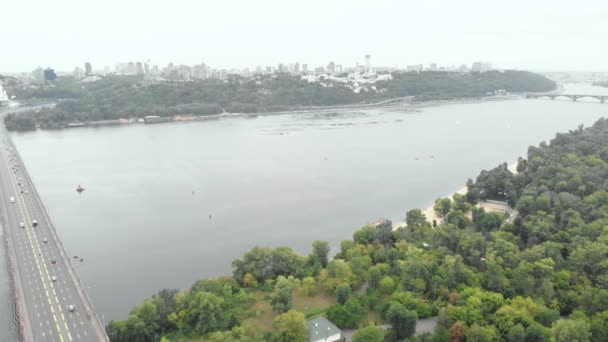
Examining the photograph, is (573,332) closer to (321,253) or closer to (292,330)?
(292,330)

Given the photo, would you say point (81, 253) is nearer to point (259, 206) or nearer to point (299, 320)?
point (259, 206)

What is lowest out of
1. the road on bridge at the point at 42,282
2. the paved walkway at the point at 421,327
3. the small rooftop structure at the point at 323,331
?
the paved walkway at the point at 421,327

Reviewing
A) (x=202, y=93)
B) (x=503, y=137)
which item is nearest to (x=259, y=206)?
(x=503, y=137)

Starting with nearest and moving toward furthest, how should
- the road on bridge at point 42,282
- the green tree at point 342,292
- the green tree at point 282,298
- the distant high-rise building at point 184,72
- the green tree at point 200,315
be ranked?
the road on bridge at point 42,282
the green tree at point 200,315
the green tree at point 282,298
the green tree at point 342,292
the distant high-rise building at point 184,72

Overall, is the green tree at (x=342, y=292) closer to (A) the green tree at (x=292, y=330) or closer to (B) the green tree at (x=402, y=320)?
(B) the green tree at (x=402, y=320)

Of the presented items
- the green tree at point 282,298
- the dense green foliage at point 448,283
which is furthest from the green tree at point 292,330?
the green tree at point 282,298

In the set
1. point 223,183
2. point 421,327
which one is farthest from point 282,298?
point 223,183
